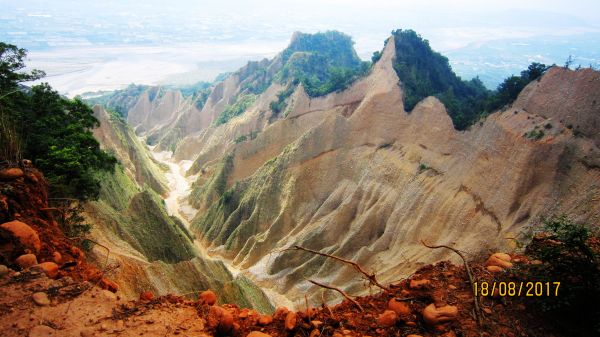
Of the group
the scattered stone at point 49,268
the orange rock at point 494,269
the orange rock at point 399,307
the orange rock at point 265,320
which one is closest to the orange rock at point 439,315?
the orange rock at point 399,307

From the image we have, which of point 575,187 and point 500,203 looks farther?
point 500,203

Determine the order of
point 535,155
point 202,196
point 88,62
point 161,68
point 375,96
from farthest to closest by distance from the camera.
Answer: point 161,68 < point 88,62 < point 202,196 < point 375,96 < point 535,155

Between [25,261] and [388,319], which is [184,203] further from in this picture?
[388,319]

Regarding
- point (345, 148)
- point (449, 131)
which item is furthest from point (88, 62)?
point (449, 131)

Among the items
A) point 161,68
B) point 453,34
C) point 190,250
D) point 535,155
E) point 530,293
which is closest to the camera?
point 530,293

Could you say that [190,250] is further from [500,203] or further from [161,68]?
[161,68]

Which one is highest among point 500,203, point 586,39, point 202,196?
point 586,39

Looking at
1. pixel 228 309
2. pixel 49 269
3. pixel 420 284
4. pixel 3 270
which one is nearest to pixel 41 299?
pixel 49 269

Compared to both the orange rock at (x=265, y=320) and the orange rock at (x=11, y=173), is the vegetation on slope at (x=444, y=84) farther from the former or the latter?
the orange rock at (x=11, y=173)
